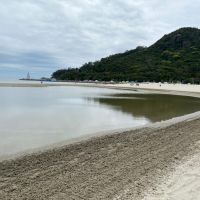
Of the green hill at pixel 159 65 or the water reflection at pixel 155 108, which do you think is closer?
the water reflection at pixel 155 108

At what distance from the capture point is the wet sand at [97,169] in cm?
623

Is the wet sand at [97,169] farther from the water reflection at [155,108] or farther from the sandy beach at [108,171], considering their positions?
the water reflection at [155,108]

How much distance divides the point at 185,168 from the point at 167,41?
177m

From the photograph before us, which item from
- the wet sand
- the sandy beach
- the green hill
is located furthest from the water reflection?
the green hill

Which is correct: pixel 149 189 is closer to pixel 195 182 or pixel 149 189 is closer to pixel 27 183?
pixel 195 182

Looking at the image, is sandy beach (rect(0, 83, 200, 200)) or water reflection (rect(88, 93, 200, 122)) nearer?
sandy beach (rect(0, 83, 200, 200))

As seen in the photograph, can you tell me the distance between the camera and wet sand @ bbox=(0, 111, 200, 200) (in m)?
6.23

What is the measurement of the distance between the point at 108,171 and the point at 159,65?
13899cm

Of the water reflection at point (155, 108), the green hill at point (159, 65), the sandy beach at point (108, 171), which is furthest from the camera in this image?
the green hill at point (159, 65)

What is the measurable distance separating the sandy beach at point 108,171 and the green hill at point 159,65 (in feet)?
334

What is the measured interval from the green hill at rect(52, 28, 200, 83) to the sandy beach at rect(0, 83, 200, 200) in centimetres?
10186

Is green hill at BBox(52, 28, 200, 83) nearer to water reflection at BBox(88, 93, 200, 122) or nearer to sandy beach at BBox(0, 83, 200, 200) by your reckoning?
water reflection at BBox(88, 93, 200, 122)

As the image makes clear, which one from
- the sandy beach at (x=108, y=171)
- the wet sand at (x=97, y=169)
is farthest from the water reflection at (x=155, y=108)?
the sandy beach at (x=108, y=171)

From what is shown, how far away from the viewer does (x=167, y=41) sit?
17925 centimetres
